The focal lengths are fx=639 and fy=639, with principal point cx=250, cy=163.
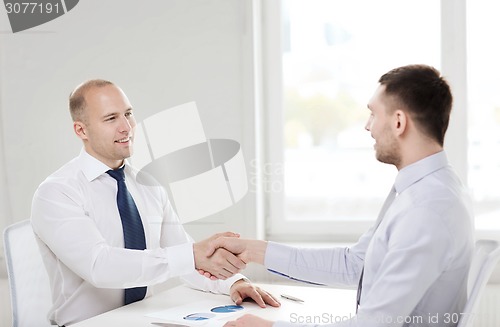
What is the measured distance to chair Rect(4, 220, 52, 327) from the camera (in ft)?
7.09

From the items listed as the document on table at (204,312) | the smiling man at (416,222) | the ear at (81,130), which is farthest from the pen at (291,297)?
the ear at (81,130)

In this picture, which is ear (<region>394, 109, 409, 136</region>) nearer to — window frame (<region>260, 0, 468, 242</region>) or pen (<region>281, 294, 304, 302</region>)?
pen (<region>281, 294, 304, 302</region>)

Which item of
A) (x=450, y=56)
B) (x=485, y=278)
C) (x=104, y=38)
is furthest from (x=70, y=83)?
(x=485, y=278)

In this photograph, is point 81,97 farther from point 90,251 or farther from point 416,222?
point 416,222

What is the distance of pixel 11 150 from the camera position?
3738 mm

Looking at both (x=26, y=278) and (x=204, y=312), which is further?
(x=26, y=278)

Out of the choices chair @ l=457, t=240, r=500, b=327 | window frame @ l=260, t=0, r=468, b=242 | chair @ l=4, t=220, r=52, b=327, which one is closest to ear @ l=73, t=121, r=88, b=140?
chair @ l=4, t=220, r=52, b=327

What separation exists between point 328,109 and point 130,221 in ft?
5.54

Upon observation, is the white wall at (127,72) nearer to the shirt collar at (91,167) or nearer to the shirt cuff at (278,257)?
the shirt collar at (91,167)

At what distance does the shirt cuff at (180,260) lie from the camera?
215 cm

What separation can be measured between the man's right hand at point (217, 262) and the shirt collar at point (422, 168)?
0.79 metres

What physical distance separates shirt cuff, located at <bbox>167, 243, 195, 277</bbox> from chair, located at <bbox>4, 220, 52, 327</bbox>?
470mm

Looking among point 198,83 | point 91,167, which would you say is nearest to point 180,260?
point 91,167

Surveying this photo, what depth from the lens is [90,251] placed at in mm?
2092
